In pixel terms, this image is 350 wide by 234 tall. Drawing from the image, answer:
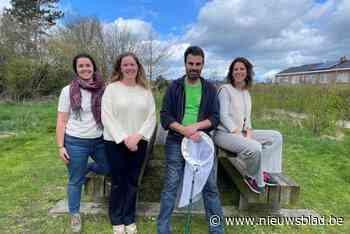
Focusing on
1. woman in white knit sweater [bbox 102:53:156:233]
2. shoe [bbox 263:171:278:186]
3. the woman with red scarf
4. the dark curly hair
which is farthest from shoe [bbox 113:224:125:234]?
the dark curly hair

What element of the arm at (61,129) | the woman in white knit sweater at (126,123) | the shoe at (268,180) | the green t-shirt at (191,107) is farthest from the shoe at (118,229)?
the shoe at (268,180)

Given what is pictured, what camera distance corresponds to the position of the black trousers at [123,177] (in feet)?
7.07

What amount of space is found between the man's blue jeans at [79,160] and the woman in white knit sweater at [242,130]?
3.31ft

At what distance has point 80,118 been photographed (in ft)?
7.34

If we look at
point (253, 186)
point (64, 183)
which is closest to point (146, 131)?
point (253, 186)

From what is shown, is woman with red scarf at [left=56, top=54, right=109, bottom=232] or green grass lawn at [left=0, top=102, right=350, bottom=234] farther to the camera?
green grass lawn at [left=0, top=102, right=350, bottom=234]

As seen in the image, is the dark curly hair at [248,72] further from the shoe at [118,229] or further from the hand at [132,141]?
the shoe at [118,229]

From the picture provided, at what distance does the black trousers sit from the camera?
2154mm

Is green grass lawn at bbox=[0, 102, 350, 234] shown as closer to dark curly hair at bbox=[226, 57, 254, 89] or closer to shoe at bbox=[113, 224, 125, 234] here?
shoe at bbox=[113, 224, 125, 234]

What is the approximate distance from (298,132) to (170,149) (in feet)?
20.0

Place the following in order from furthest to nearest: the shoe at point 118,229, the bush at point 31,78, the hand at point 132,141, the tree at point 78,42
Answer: the tree at point 78,42 → the bush at point 31,78 → the shoe at point 118,229 → the hand at point 132,141

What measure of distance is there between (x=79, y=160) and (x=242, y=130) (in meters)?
1.41

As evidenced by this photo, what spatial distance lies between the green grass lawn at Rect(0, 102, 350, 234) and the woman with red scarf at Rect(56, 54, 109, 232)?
698 mm

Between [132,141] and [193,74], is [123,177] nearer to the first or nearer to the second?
[132,141]
